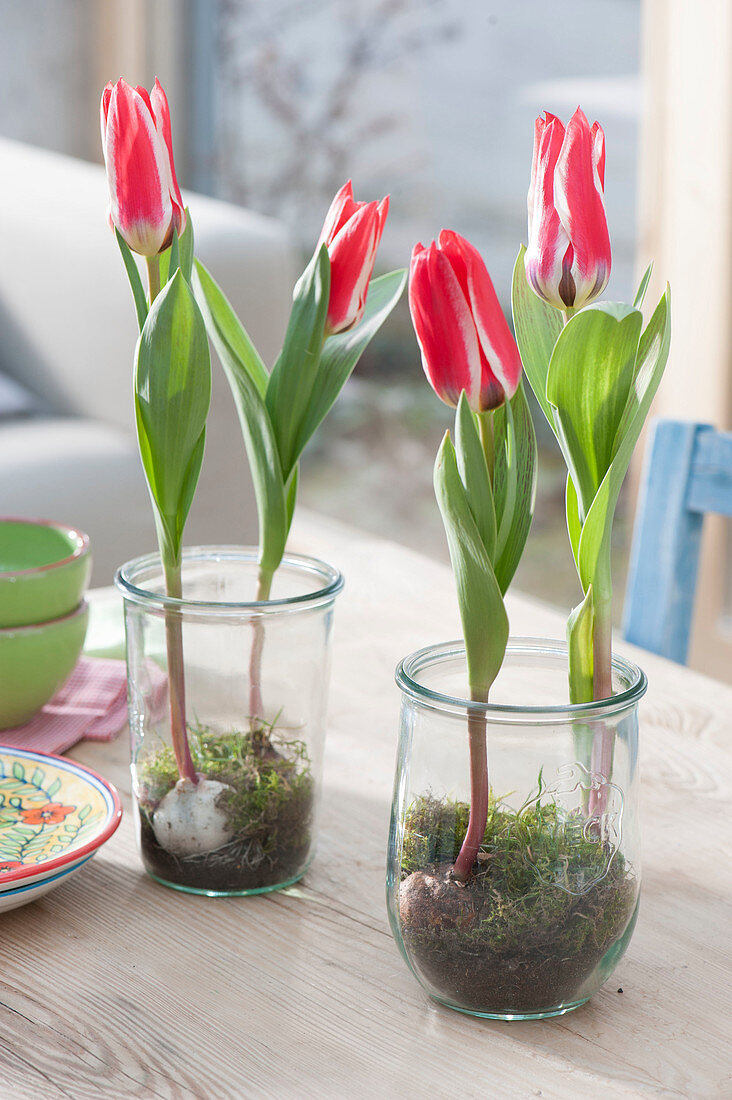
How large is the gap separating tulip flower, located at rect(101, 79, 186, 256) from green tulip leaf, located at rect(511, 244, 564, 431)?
0.51 feet

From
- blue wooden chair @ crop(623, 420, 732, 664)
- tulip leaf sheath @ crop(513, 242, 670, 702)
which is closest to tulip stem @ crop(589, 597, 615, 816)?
tulip leaf sheath @ crop(513, 242, 670, 702)

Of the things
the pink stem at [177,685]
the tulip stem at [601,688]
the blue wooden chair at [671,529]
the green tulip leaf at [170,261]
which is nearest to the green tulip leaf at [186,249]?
the green tulip leaf at [170,261]

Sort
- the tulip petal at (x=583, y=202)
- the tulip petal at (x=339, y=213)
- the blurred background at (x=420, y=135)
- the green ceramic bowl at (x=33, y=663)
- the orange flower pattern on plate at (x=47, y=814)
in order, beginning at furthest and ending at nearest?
1. the blurred background at (x=420, y=135)
2. the green ceramic bowl at (x=33, y=663)
3. the orange flower pattern on plate at (x=47, y=814)
4. the tulip petal at (x=339, y=213)
5. the tulip petal at (x=583, y=202)

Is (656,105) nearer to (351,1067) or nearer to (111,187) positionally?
(111,187)

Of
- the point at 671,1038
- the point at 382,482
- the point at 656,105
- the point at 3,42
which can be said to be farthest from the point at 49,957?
the point at 3,42

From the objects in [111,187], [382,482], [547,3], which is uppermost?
[547,3]

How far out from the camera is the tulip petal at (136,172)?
0.50m

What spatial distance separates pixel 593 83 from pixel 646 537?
4.69ft

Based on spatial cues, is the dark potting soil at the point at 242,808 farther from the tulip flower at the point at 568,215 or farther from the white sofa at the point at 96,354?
the white sofa at the point at 96,354

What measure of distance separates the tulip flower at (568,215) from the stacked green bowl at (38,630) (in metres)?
0.44

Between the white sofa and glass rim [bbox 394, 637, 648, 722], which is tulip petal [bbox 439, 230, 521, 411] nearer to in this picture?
glass rim [bbox 394, 637, 648, 722]

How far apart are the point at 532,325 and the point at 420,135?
2.29 metres

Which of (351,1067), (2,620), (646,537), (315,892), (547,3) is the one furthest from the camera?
(547,3)

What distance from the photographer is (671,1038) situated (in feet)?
1.62
